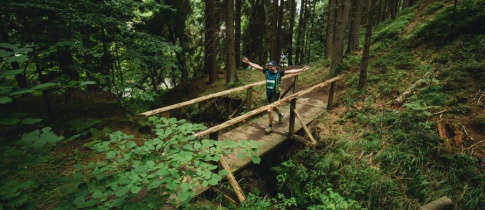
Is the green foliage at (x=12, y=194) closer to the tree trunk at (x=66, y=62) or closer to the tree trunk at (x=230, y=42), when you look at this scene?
the tree trunk at (x=66, y=62)

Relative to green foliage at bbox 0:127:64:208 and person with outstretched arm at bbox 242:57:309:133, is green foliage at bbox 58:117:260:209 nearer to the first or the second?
green foliage at bbox 0:127:64:208

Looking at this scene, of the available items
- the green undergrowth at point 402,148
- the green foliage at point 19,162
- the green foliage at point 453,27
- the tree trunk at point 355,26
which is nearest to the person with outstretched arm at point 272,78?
the green undergrowth at point 402,148

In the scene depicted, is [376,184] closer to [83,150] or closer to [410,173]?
[410,173]

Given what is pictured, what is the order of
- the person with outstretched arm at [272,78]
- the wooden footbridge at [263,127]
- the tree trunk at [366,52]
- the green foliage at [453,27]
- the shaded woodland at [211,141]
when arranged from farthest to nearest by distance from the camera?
the green foliage at [453,27] → the tree trunk at [366,52] → the person with outstretched arm at [272,78] → the wooden footbridge at [263,127] → the shaded woodland at [211,141]

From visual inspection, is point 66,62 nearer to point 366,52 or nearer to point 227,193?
point 227,193

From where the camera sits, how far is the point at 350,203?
4328 mm

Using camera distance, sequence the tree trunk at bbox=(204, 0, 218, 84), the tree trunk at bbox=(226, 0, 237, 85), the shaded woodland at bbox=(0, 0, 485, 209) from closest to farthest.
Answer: the shaded woodland at bbox=(0, 0, 485, 209) < the tree trunk at bbox=(226, 0, 237, 85) < the tree trunk at bbox=(204, 0, 218, 84)

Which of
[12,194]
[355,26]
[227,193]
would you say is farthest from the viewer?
[355,26]

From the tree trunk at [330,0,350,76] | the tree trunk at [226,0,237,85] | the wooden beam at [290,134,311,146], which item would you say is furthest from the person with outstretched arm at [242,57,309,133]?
the tree trunk at [330,0,350,76]

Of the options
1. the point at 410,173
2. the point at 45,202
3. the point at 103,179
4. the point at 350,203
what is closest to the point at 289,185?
the point at 350,203

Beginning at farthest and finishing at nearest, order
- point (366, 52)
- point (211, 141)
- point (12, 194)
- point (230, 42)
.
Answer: point (230, 42) < point (366, 52) < point (211, 141) < point (12, 194)

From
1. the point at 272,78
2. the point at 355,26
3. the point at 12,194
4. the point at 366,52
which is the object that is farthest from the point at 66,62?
the point at 355,26

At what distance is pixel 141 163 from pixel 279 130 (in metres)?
4.91

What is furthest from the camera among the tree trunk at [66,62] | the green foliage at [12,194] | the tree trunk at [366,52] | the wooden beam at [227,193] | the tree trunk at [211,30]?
the tree trunk at [211,30]
